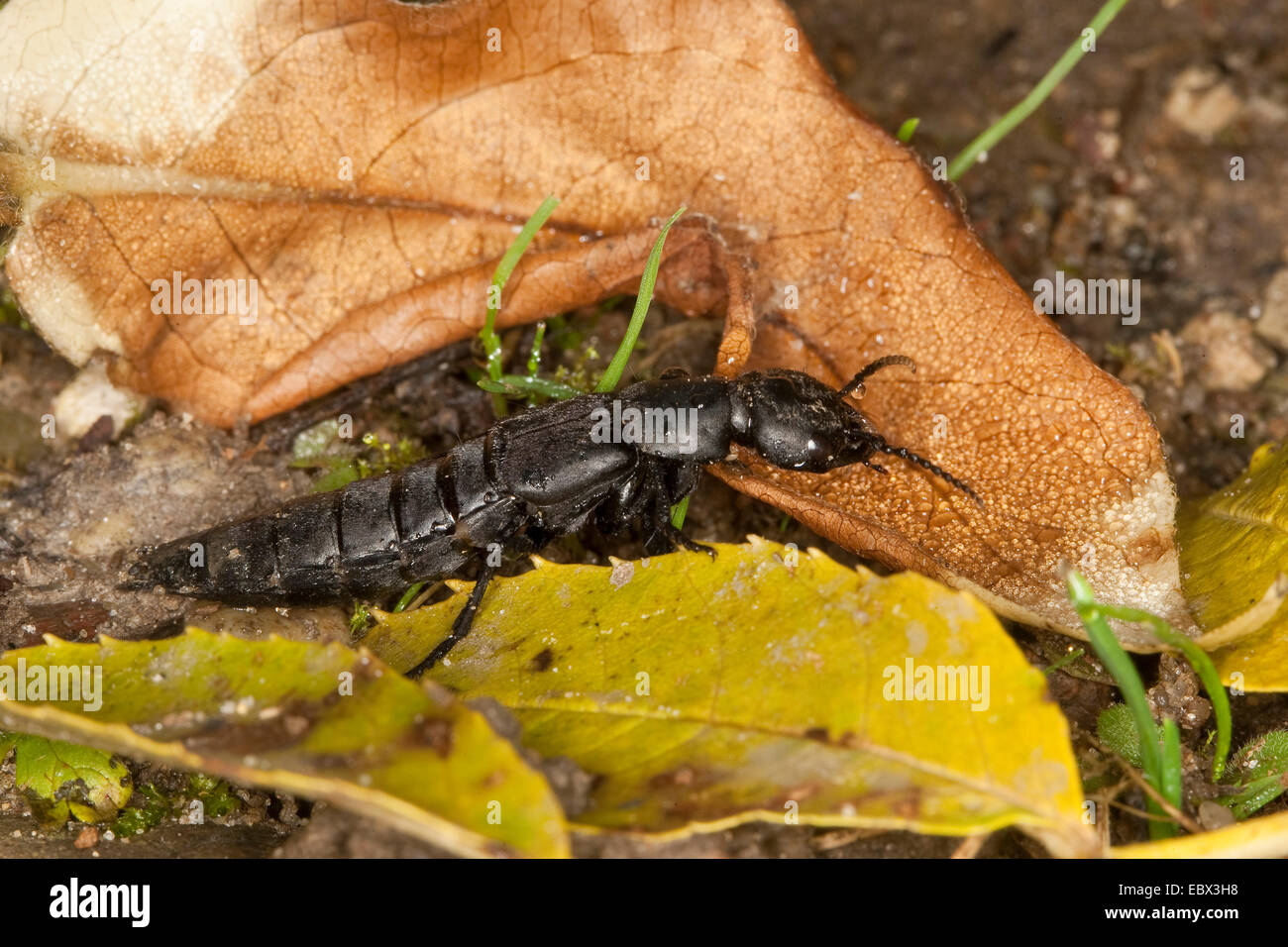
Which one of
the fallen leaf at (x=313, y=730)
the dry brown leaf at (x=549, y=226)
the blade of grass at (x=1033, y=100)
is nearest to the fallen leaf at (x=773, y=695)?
the fallen leaf at (x=313, y=730)

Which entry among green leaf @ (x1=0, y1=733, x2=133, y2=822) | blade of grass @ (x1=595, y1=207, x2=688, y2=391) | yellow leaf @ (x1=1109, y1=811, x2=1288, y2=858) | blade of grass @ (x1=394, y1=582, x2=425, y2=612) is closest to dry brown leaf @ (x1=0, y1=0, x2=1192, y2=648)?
blade of grass @ (x1=595, y1=207, x2=688, y2=391)

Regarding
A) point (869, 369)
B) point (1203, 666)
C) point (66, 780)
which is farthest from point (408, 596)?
point (1203, 666)

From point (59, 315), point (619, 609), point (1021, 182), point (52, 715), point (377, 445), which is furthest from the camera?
point (1021, 182)

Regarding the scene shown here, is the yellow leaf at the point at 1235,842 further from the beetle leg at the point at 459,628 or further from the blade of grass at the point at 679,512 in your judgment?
the beetle leg at the point at 459,628

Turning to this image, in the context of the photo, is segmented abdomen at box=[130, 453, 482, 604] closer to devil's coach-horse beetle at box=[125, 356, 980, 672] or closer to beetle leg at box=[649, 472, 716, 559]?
devil's coach-horse beetle at box=[125, 356, 980, 672]

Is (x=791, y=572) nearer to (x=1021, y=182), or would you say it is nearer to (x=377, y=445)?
(x=377, y=445)

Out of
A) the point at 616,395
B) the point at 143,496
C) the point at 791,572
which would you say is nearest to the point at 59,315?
the point at 143,496

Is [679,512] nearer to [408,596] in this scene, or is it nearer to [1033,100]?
[408,596]
